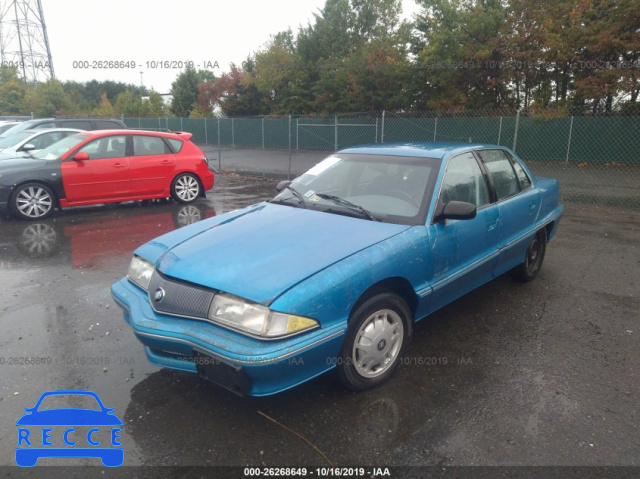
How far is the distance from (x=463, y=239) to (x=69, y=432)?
9.97ft

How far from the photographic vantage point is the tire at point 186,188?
32.1 ft

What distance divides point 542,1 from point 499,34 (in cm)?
223

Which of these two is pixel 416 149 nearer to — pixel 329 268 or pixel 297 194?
pixel 297 194

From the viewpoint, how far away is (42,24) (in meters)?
44.0

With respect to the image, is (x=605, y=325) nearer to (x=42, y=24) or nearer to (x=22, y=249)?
(x=22, y=249)

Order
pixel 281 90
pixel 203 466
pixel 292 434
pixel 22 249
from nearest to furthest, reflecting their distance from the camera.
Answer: pixel 203 466
pixel 292 434
pixel 22 249
pixel 281 90

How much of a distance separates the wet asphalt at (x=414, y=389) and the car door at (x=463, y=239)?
50 centimetres

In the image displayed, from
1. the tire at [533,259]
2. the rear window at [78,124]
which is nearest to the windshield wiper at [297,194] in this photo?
the tire at [533,259]

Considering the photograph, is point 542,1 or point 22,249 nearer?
point 22,249

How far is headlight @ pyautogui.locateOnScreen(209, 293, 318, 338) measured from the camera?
2.61 metres

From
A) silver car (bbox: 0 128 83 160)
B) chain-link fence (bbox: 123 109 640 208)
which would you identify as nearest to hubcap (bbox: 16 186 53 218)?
silver car (bbox: 0 128 83 160)

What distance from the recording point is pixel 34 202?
829 centimetres

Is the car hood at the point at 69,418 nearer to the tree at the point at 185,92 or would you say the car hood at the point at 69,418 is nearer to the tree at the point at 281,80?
the tree at the point at 281,80

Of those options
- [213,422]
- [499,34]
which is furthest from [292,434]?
[499,34]
